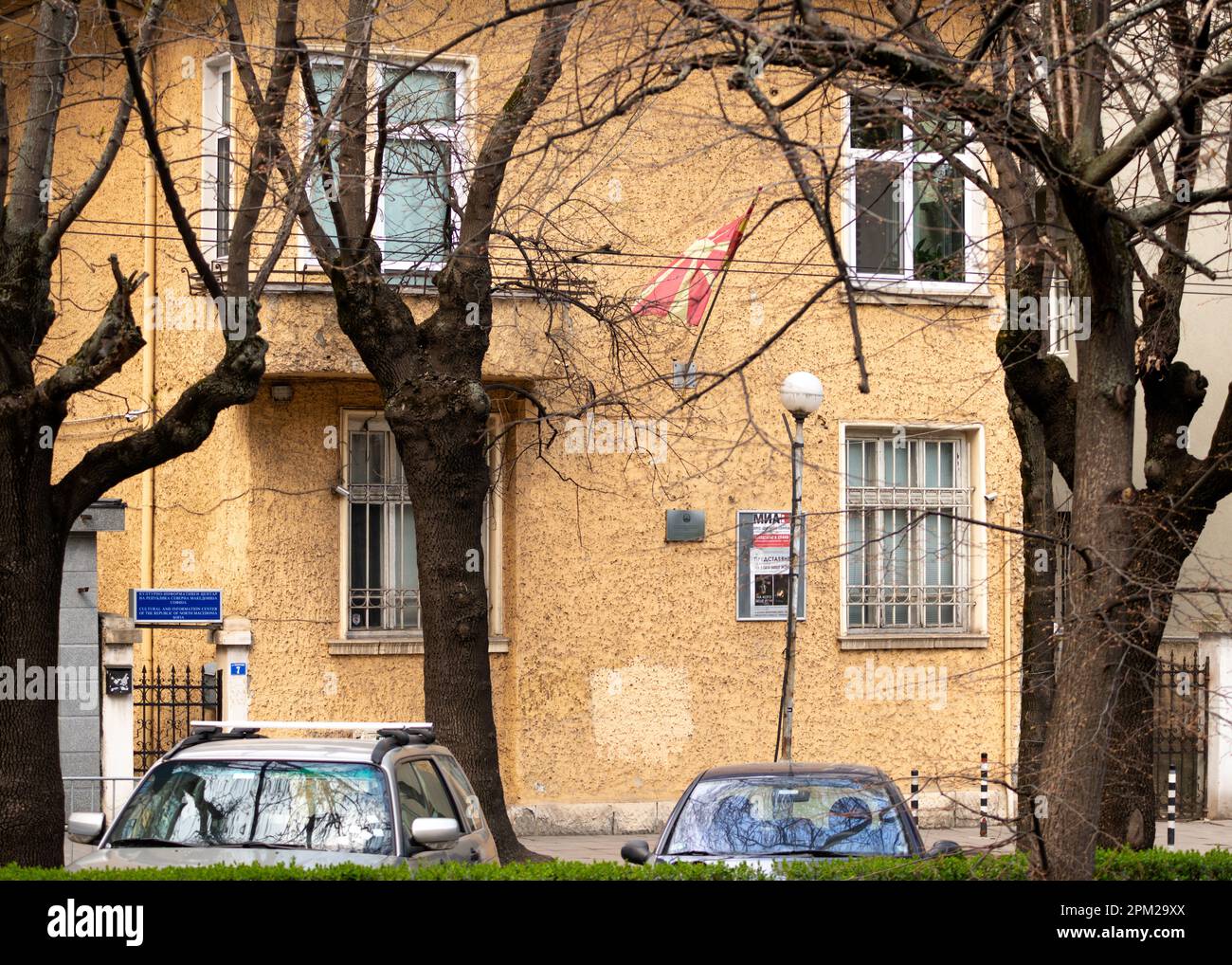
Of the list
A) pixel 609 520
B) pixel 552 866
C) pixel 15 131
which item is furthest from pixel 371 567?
pixel 552 866

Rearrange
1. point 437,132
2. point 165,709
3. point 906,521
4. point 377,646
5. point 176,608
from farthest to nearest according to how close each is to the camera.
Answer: point 906,521 < point 377,646 < point 165,709 < point 176,608 < point 437,132

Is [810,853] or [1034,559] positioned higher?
[1034,559]

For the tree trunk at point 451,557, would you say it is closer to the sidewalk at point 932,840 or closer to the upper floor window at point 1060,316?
the sidewalk at point 932,840

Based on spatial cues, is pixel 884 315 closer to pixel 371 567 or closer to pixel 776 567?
pixel 776 567

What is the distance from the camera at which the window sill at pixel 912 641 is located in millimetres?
17031

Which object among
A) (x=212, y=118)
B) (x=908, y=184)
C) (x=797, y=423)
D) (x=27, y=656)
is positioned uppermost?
(x=212, y=118)

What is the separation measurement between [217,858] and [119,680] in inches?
269

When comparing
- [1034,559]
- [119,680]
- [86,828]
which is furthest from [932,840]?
[86,828]

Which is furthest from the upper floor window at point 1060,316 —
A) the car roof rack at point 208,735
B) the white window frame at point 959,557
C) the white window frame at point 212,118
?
the white window frame at point 212,118

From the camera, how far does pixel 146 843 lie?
877 centimetres

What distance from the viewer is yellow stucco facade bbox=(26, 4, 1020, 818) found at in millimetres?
15852

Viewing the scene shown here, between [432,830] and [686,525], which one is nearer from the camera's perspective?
[432,830]

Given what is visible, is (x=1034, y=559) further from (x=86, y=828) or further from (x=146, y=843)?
(x=86, y=828)

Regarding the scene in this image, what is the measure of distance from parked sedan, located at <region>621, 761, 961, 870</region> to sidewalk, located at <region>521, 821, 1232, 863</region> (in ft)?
14.3
